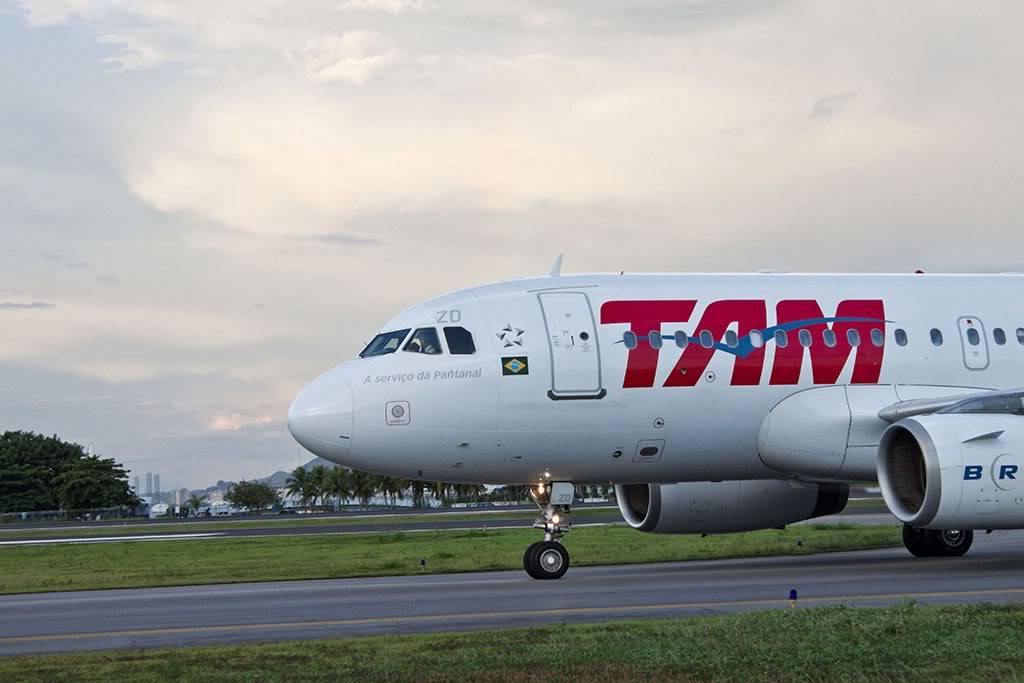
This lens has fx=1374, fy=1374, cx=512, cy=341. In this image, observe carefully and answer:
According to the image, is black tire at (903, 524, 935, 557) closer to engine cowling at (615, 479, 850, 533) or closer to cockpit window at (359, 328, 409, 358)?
engine cowling at (615, 479, 850, 533)

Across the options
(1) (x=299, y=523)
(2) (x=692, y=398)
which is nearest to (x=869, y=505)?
(1) (x=299, y=523)

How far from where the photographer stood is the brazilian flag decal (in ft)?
74.8

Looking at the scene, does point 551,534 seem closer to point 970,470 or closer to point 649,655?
point 970,470

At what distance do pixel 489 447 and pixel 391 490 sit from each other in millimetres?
107432

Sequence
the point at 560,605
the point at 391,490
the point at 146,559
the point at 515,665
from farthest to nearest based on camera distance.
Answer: the point at 391,490
the point at 146,559
the point at 560,605
the point at 515,665

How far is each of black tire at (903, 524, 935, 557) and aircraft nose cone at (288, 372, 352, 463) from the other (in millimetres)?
11434

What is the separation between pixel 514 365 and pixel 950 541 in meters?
9.76

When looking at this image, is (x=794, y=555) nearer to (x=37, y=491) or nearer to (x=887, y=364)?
(x=887, y=364)

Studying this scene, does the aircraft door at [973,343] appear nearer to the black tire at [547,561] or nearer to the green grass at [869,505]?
the black tire at [547,561]

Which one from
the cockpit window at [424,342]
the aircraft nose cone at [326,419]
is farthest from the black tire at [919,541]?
the aircraft nose cone at [326,419]

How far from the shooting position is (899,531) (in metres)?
35.0

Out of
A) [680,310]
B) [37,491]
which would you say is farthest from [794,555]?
[37,491]

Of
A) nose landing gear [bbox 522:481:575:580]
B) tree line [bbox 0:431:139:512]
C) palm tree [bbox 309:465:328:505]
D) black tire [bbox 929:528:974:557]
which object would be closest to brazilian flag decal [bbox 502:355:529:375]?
nose landing gear [bbox 522:481:575:580]

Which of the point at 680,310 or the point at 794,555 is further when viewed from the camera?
the point at 794,555
